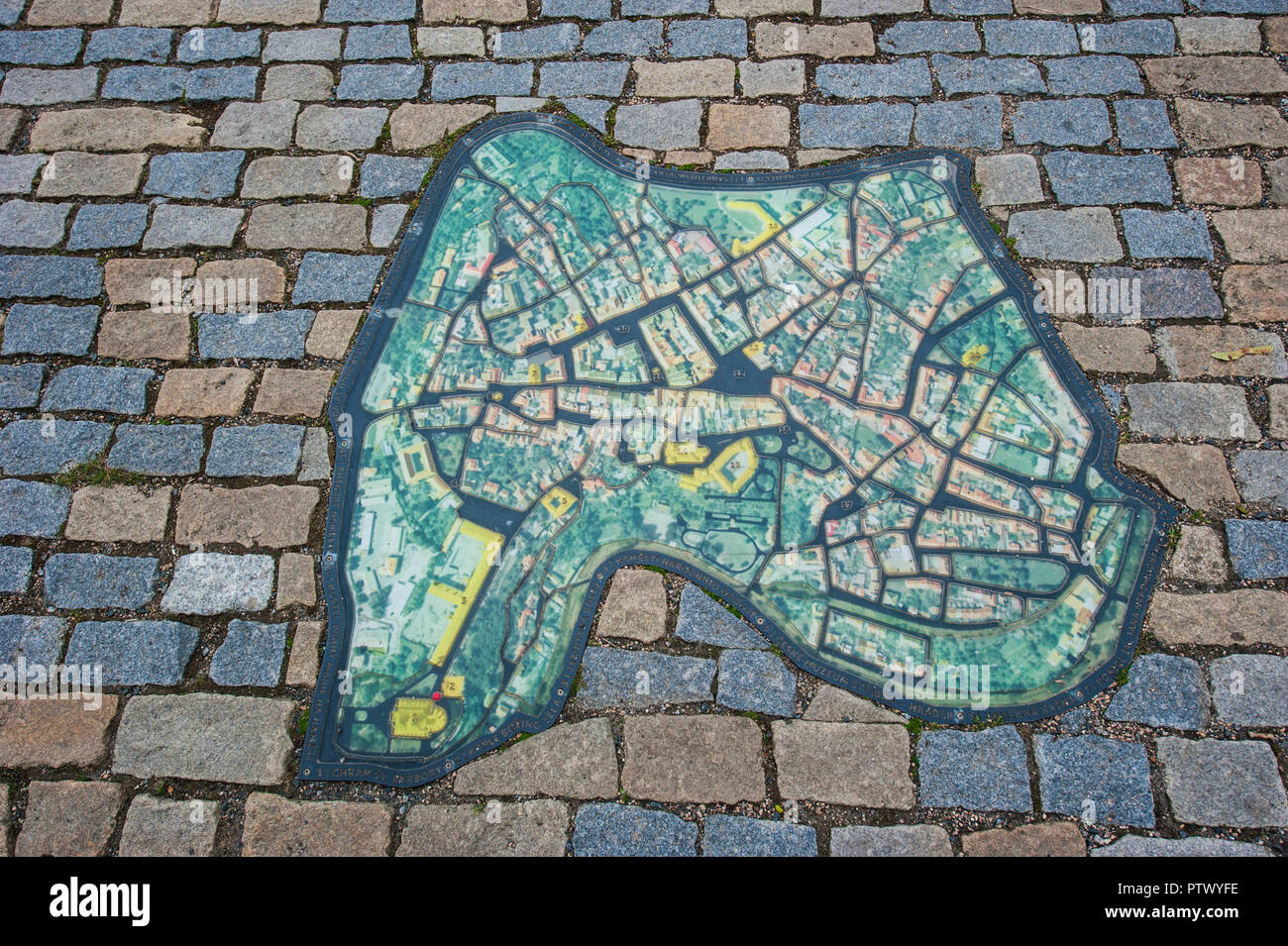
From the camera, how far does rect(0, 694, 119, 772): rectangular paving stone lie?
361 centimetres

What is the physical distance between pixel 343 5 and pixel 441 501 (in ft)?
12.2

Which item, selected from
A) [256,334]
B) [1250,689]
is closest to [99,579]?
[256,334]

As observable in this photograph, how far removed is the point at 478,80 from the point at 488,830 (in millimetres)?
4331

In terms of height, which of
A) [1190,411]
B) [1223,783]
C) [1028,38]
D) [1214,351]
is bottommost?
[1223,783]

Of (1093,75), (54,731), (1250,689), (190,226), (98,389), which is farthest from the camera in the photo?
(1093,75)

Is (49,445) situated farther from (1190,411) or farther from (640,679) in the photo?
(1190,411)

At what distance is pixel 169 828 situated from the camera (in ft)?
11.3

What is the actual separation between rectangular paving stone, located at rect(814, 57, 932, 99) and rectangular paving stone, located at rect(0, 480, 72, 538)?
483cm

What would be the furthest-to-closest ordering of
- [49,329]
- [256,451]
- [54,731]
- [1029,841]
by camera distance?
[49,329], [256,451], [54,731], [1029,841]

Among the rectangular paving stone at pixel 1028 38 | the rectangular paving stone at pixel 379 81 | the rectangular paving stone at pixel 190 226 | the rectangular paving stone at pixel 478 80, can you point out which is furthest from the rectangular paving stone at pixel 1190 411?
the rectangular paving stone at pixel 190 226

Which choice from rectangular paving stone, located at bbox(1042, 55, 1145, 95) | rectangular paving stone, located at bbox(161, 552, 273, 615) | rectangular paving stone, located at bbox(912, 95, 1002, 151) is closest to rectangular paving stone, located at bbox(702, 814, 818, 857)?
rectangular paving stone, located at bbox(161, 552, 273, 615)

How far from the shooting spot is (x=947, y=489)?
3984 mm

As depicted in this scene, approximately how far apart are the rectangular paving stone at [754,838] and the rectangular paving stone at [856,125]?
3.72m

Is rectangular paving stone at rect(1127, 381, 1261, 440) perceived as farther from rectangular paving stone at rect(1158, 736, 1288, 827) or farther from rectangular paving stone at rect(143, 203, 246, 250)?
rectangular paving stone at rect(143, 203, 246, 250)
